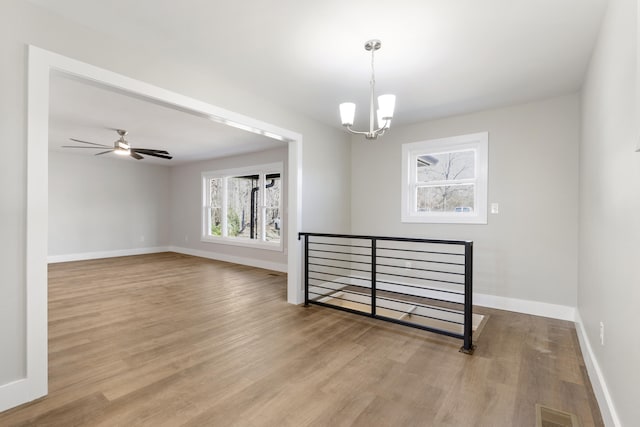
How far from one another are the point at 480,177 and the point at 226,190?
5.52m

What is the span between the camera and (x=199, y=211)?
7660mm

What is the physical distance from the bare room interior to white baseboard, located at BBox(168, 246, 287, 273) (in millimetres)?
982

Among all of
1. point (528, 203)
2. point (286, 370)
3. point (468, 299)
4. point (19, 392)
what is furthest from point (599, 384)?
point (19, 392)

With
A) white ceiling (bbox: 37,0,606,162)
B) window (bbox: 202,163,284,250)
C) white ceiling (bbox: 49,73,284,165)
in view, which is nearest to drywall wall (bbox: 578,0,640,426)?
white ceiling (bbox: 37,0,606,162)

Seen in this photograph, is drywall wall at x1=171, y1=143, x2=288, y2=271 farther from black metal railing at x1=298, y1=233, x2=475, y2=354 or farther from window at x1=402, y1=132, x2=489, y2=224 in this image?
window at x1=402, y1=132, x2=489, y2=224

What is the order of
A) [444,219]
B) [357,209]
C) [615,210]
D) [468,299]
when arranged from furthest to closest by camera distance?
[357,209] → [444,219] → [468,299] → [615,210]

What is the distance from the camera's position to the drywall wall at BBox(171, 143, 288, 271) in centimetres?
605

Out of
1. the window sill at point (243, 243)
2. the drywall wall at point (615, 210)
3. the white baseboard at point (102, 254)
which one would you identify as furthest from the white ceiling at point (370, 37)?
the white baseboard at point (102, 254)

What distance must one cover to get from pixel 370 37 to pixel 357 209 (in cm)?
285

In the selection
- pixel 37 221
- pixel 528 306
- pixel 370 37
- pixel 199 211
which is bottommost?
pixel 528 306

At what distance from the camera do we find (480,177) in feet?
12.4

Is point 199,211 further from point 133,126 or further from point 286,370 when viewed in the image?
point 286,370

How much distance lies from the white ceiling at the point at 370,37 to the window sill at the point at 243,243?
3.44 meters

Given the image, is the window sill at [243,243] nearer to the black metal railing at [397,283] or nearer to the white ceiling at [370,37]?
the black metal railing at [397,283]
